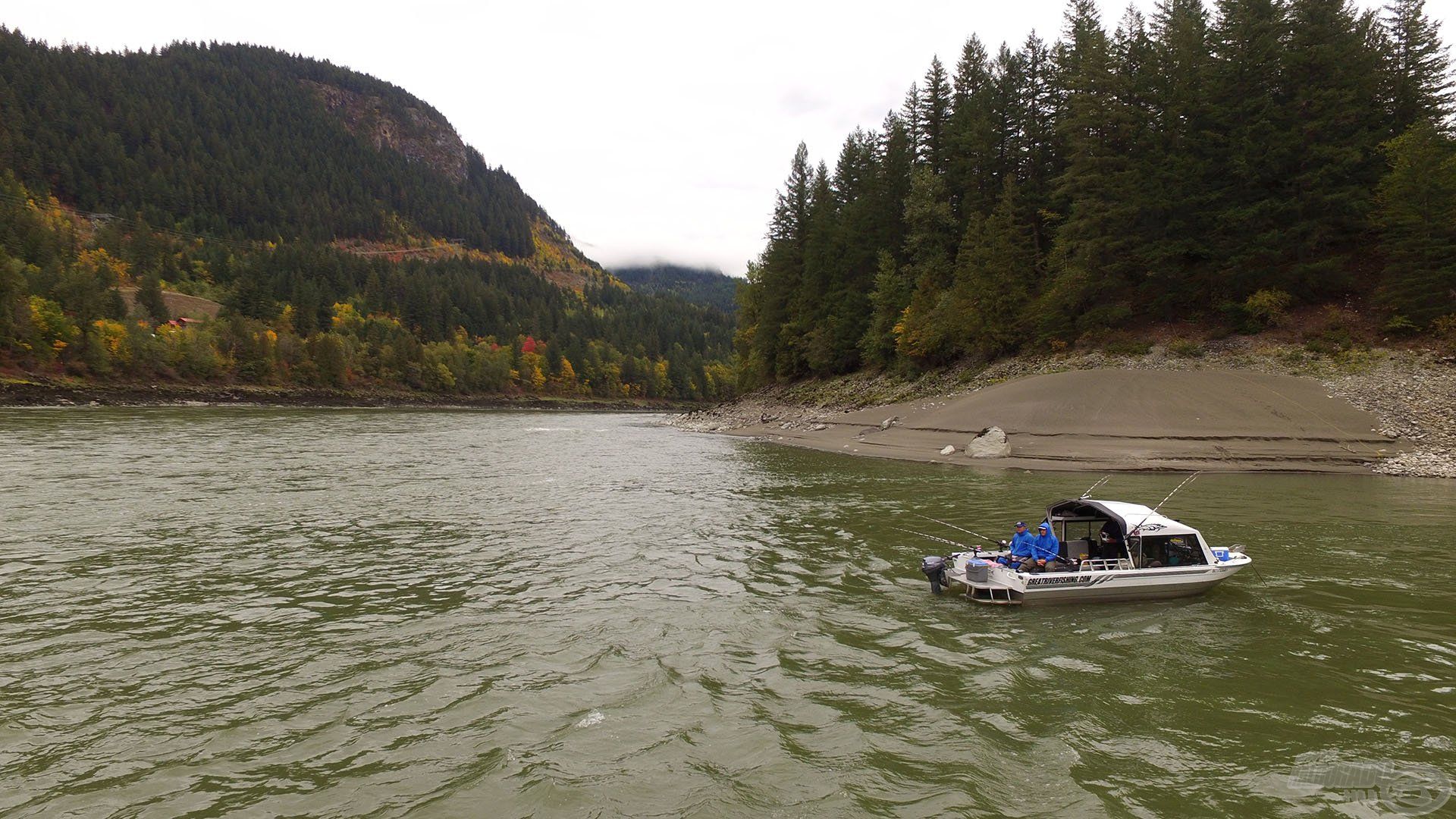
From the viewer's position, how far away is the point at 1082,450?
130ft

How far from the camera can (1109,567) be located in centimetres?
1662

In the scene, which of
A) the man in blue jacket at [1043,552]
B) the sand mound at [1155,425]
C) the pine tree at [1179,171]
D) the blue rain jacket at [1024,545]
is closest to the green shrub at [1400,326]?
the sand mound at [1155,425]

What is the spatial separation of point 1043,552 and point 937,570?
2672 mm

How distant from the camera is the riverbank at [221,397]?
9031 centimetres

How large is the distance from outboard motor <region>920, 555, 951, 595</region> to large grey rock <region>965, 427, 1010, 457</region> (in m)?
26.4

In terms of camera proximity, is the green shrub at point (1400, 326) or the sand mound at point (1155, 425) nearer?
the sand mound at point (1155, 425)

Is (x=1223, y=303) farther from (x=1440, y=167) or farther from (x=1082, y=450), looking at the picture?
(x=1082, y=450)

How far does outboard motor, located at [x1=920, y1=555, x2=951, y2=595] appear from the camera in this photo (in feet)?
55.8

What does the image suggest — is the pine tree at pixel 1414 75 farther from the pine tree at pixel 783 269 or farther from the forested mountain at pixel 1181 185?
the pine tree at pixel 783 269

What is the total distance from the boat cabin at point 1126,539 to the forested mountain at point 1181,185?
40434mm

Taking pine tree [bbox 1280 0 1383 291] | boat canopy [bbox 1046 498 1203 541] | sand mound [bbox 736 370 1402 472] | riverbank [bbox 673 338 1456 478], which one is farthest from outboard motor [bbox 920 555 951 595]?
pine tree [bbox 1280 0 1383 291]

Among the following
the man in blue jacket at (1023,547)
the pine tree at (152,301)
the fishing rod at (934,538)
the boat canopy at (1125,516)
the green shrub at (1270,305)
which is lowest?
the fishing rod at (934,538)

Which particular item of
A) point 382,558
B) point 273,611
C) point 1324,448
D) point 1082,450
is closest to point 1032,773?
point 273,611

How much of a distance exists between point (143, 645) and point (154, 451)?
130 feet
